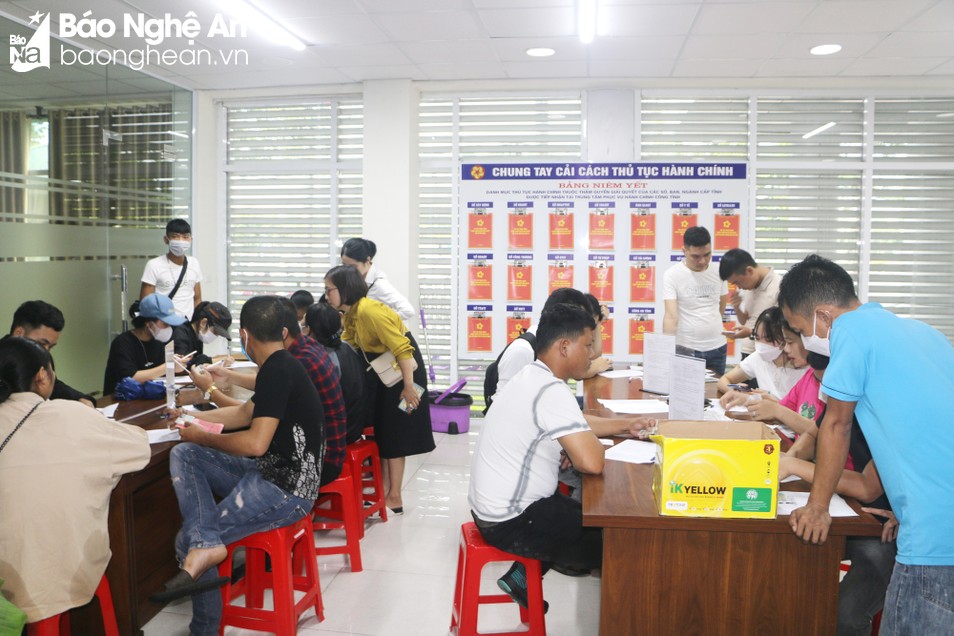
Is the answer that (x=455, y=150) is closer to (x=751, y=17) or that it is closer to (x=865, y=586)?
(x=751, y=17)

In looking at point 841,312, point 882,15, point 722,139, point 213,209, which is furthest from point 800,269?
point 213,209

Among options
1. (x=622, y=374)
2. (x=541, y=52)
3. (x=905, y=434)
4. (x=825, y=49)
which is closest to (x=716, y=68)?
(x=825, y=49)

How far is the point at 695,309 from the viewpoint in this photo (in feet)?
16.5

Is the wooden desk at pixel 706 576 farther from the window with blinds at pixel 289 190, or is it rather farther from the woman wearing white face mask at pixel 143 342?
the window with blinds at pixel 289 190

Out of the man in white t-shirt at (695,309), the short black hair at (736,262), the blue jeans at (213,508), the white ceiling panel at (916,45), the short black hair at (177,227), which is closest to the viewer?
the blue jeans at (213,508)

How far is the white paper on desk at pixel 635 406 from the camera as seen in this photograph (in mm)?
3221

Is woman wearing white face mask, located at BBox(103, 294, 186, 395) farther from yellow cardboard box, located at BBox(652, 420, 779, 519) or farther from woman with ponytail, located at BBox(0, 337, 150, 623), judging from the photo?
yellow cardboard box, located at BBox(652, 420, 779, 519)

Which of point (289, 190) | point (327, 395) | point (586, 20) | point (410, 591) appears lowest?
point (410, 591)

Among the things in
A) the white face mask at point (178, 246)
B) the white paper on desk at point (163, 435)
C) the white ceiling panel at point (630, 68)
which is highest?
the white ceiling panel at point (630, 68)

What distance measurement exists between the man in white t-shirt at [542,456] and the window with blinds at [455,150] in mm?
4097

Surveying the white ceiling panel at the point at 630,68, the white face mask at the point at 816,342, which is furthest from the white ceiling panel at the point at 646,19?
the white face mask at the point at 816,342

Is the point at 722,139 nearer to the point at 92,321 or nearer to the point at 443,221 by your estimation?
the point at 443,221

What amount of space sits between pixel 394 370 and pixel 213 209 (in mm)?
3807

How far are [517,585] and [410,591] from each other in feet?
2.14
